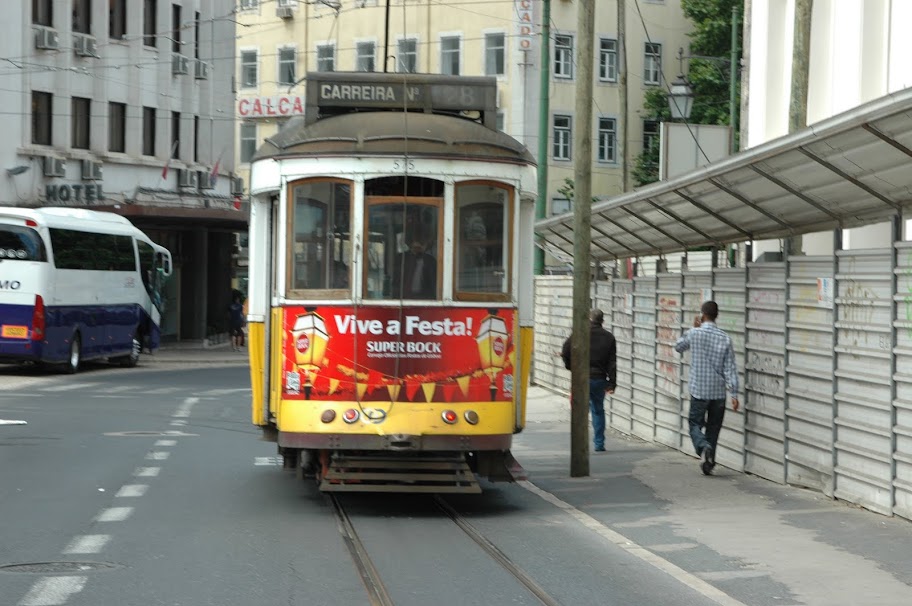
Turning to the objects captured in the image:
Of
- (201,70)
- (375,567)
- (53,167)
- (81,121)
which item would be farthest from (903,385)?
(201,70)

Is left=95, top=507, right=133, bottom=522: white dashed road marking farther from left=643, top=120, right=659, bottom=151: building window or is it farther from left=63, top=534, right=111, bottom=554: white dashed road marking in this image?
left=643, top=120, right=659, bottom=151: building window

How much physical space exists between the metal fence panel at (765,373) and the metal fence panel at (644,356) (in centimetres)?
414

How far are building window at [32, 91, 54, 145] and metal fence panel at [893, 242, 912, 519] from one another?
35.6 m

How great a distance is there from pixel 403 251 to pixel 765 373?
15.1ft

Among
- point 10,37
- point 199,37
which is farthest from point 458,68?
point 10,37

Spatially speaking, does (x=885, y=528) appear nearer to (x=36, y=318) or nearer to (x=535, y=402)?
(x=535, y=402)

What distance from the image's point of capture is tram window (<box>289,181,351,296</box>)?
13.0m

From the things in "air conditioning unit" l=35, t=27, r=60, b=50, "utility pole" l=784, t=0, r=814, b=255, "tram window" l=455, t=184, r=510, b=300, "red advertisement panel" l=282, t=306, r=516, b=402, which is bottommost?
"red advertisement panel" l=282, t=306, r=516, b=402

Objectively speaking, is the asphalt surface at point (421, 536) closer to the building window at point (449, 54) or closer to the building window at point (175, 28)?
the building window at point (175, 28)

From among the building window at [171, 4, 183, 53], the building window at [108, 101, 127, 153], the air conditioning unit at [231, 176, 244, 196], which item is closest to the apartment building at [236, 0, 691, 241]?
the air conditioning unit at [231, 176, 244, 196]

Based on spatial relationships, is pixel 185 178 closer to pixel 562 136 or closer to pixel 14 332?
pixel 562 136

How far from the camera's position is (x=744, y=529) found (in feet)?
40.1

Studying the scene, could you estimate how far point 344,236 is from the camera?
42.7ft

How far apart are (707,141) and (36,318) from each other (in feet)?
50.1
